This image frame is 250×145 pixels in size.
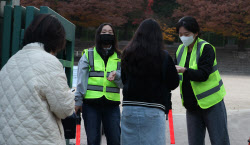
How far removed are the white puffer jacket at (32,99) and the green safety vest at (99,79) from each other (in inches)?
59.8

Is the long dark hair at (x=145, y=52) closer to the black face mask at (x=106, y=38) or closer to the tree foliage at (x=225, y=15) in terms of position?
the black face mask at (x=106, y=38)

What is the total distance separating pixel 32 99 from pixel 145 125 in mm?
1058

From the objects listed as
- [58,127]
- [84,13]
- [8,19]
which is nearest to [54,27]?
[58,127]

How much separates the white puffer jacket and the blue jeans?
1506 millimetres

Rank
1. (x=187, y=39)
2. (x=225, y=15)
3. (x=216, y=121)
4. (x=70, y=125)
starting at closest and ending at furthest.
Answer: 1. (x=70, y=125)
2. (x=216, y=121)
3. (x=187, y=39)
4. (x=225, y=15)

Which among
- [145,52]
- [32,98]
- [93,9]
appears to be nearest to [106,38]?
[145,52]

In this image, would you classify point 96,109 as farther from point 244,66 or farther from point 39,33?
point 244,66

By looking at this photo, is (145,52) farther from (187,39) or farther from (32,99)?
(32,99)

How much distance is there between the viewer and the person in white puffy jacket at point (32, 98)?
2246 millimetres

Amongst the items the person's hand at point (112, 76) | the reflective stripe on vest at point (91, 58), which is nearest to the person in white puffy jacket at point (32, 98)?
the person's hand at point (112, 76)

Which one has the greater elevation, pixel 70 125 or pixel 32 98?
pixel 32 98

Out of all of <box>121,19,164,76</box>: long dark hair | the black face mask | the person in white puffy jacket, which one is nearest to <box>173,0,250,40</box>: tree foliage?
the black face mask

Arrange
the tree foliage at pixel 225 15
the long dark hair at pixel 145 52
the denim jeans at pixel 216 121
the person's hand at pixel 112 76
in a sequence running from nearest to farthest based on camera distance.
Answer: the long dark hair at pixel 145 52 < the denim jeans at pixel 216 121 < the person's hand at pixel 112 76 < the tree foliage at pixel 225 15

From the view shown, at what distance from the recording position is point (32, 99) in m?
2.25
